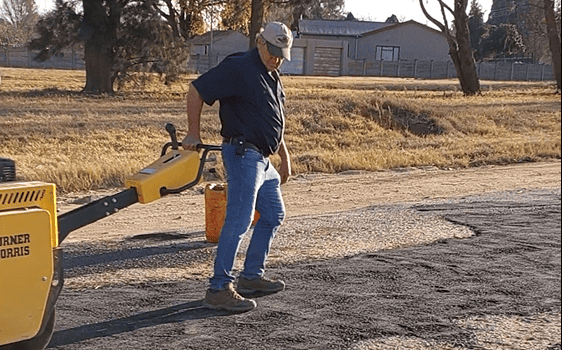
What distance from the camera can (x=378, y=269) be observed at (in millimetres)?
7195

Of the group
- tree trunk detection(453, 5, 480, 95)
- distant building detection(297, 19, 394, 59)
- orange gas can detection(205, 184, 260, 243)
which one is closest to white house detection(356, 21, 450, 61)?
distant building detection(297, 19, 394, 59)

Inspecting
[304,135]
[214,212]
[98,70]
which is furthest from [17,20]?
[214,212]

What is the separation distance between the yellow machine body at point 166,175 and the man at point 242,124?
12 centimetres

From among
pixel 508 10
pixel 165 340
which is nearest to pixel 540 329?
pixel 165 340

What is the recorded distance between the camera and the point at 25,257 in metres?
4.37

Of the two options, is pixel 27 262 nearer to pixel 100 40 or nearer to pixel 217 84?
pixel 217 84

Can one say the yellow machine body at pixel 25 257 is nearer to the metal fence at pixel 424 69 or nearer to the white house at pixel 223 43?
the white house at pixel 223 43

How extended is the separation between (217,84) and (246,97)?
0.74 feet

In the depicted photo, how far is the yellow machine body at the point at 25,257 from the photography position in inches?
170

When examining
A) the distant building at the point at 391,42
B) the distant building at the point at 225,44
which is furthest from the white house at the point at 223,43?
the distant building at the point at 391,42

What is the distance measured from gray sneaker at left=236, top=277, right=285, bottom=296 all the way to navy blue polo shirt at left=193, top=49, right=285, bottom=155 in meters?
1.07

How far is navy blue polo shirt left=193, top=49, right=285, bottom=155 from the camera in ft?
19.1

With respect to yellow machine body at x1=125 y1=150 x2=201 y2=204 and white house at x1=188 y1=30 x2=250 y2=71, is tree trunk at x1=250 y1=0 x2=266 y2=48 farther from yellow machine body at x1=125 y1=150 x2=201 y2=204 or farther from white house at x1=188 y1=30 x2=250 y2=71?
white house at x1=188 y1=30 x2=250 y2=71

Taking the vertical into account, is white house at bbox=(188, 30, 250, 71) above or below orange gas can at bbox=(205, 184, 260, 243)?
above
